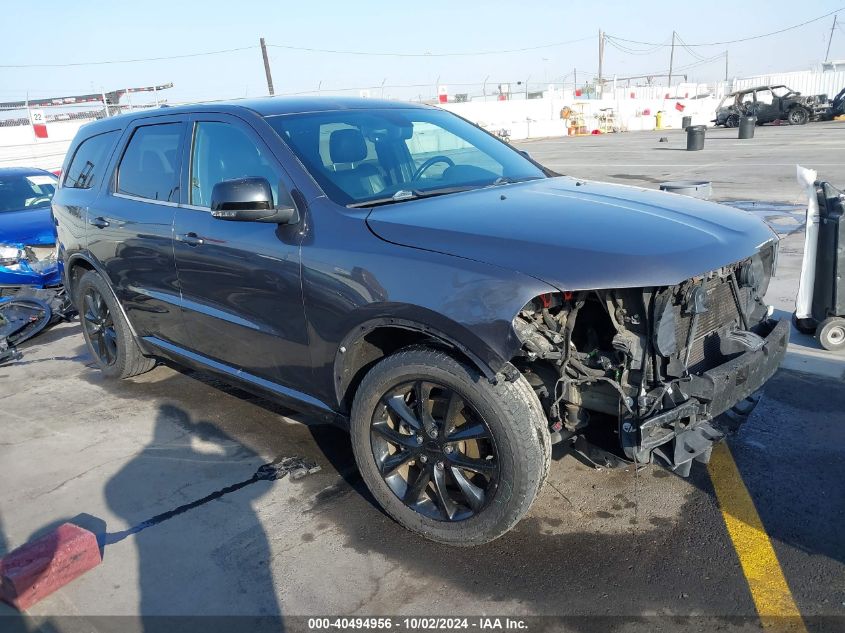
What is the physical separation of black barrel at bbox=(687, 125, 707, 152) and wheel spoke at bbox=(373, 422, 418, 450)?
21.2 m

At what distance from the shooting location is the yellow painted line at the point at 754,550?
2.58 m

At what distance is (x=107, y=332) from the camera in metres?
5.41

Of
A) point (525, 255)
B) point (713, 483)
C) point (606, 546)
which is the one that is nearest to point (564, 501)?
point (606, 546)

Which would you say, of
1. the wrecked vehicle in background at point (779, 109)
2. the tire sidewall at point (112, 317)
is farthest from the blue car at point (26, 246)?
the wrecked vehicle in background at point (779, 109)

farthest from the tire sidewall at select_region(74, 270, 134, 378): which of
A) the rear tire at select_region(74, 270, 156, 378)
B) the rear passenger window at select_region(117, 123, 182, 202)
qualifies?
the rear passenger window at select_region(117, 123, 182, 202)

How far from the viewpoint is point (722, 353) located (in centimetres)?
308

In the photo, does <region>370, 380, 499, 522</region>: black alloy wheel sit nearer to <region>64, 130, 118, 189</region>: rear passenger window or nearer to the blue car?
<region>64, 130, 118, 189</region>: rear passenger window

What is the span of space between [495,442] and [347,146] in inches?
71.1

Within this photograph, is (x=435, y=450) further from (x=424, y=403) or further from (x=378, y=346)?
(x=378, y=346)

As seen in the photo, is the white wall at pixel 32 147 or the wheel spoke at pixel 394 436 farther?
the white wall at pixel 32 147

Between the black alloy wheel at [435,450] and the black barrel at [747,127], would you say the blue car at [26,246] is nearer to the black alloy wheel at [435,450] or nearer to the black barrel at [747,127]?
the black alloy wheel at [435,450]

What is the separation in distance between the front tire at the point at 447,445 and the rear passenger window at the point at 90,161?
3116 mm

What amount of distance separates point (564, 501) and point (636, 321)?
116cm

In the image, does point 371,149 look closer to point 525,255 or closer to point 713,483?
point 525,255
